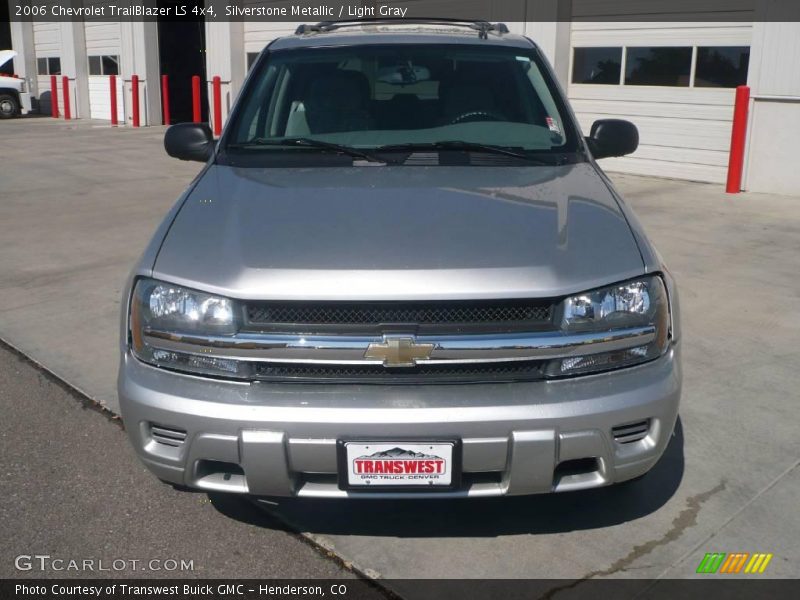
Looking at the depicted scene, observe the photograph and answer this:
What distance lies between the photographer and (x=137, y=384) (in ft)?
8.68

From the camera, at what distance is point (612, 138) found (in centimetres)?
409

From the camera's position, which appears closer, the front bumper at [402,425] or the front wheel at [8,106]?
the front bumper at [402,425]

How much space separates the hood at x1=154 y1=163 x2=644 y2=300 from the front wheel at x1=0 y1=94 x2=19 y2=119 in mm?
24253

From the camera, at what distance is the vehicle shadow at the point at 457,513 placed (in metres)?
3.02

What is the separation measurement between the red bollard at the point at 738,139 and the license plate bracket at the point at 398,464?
28.6ft

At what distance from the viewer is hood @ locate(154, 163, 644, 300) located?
251 cm

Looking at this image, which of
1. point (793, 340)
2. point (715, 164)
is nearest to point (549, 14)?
point (715, 164)

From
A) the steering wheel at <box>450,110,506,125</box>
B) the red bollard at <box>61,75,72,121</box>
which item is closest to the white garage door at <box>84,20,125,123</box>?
the red bollard at <box>61,75,72,121</box>

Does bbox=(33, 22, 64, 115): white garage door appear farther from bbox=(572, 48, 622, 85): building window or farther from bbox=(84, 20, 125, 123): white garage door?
bbox=(572, 48, 622, 85): building window

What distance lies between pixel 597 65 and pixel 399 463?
10.6 meters

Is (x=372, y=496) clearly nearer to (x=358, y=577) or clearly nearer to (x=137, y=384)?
(x=358, y=577)

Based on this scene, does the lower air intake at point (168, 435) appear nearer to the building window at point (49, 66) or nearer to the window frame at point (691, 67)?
the window frame at point (691, 67)

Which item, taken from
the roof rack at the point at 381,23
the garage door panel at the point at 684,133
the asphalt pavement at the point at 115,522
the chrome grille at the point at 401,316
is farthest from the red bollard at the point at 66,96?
the chrome grille at the point at 401,316

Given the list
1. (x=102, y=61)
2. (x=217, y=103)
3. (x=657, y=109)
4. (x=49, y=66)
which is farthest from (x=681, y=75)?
(x=49, y=66)
